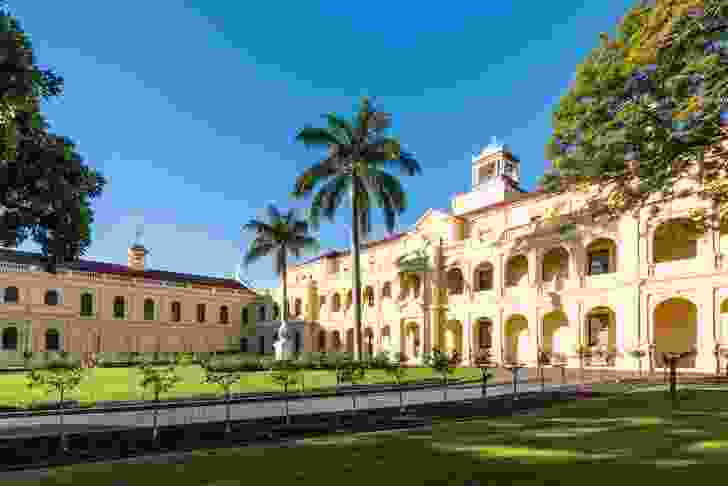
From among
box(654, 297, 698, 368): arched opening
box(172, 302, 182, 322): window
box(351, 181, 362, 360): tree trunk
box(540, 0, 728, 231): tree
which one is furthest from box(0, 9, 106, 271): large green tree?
box(172, 302, 182, 322): window

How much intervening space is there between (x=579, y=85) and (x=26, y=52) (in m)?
12.0

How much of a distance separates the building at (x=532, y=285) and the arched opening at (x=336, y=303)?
0.10 meters

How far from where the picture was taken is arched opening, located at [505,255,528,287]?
105ft

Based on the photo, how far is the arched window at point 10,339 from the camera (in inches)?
1678

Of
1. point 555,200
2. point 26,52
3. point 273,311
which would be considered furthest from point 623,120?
point 273,311

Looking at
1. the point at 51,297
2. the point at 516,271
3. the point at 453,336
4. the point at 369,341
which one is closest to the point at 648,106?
the point at 516,271

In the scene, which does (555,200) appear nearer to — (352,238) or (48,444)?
(352,238)

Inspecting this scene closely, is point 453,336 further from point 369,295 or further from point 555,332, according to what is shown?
point 369,295

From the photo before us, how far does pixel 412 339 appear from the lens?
132 feet

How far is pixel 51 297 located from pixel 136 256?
1179cm

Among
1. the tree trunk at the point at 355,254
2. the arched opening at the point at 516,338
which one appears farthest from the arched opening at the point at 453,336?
the tree trunk at the point at 355,254

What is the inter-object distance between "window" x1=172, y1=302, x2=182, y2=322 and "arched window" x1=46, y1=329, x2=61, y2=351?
10832 mm

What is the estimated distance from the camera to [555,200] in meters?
32.6

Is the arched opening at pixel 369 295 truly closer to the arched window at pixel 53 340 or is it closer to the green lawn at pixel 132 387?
the green lawn at pixel 132 387
